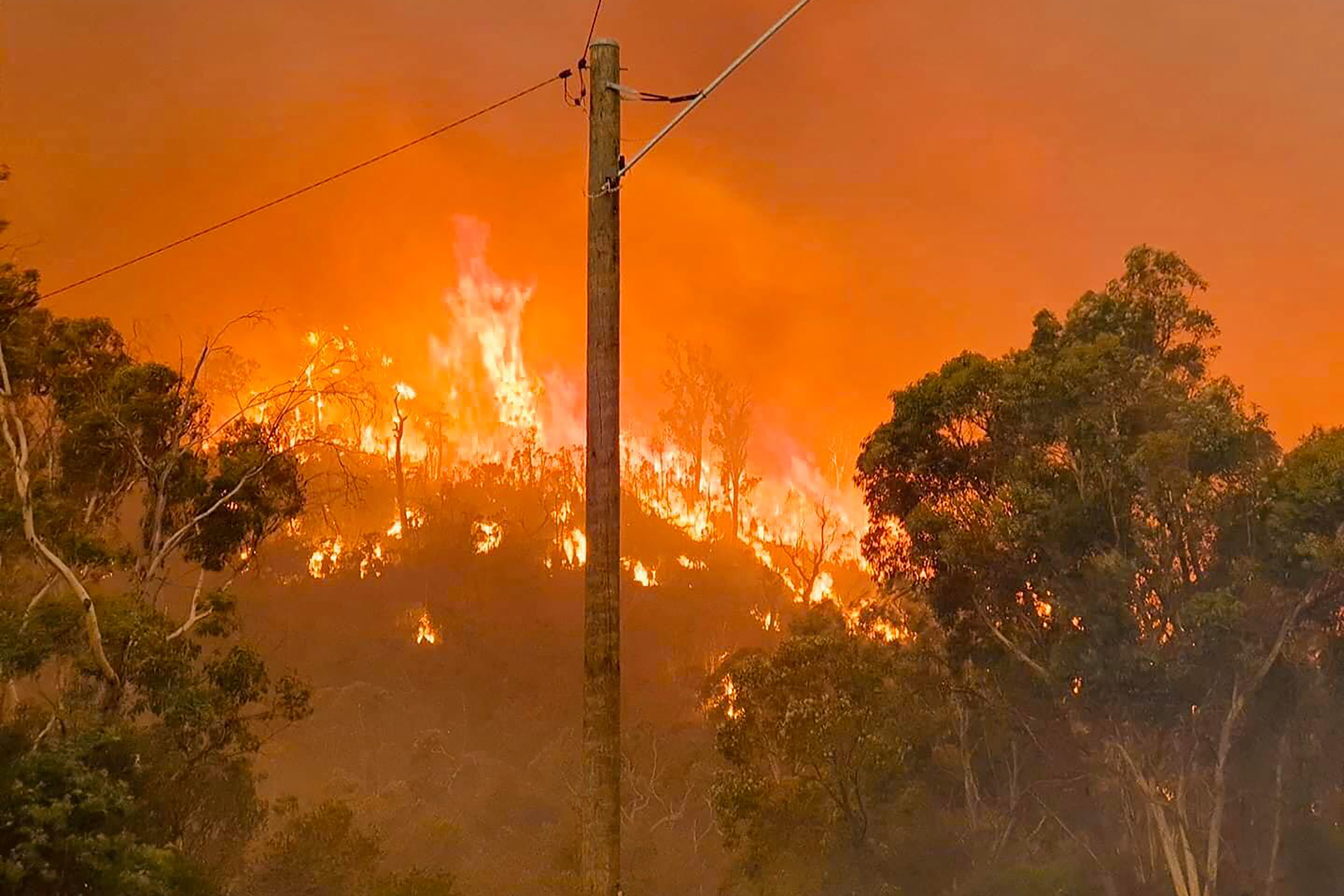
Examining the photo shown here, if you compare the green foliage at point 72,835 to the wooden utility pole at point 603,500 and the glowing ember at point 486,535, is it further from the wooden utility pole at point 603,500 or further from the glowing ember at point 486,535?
the glowing ember at point 486,535

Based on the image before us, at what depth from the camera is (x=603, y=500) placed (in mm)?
9086

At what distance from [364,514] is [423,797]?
3654 cm

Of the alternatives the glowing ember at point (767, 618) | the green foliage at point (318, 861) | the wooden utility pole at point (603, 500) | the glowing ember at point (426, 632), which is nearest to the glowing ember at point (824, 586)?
the glowing ember at point (767, 618)

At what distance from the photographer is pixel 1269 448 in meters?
30.6

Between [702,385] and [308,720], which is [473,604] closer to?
[308,720]

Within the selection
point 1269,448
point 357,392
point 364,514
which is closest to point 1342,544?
point 1269,448

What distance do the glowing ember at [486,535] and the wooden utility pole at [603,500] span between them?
87.4m

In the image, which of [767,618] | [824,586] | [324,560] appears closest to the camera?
[767,618]

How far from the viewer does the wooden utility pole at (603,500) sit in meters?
8.66

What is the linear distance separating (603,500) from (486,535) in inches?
3508

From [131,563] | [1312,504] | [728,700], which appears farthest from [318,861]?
[1312,504]

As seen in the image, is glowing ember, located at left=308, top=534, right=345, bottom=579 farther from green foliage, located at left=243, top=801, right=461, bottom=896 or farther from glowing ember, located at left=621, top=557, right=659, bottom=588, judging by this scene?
green foliage, located at left=243, top=801, right=461, bottom=896

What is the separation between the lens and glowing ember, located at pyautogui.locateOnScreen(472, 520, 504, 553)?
9538 centimetres

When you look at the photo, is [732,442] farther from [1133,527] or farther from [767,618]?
[1133,527]
